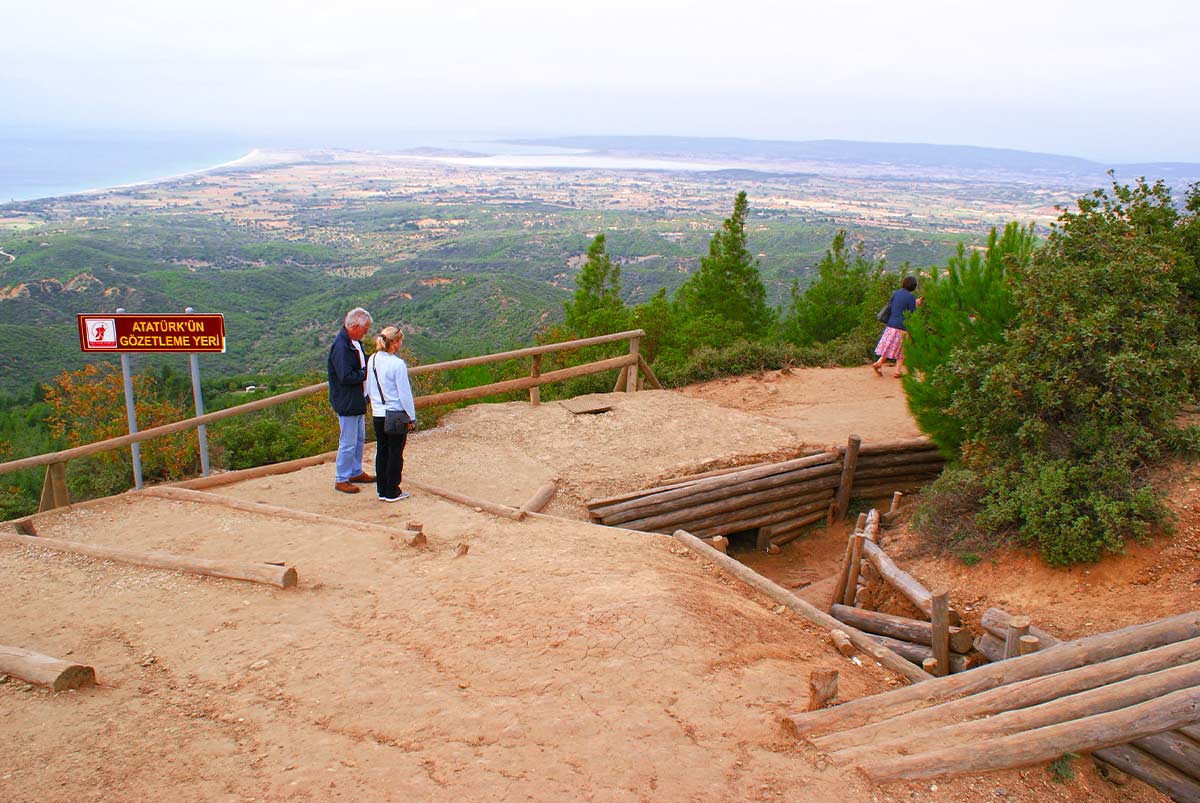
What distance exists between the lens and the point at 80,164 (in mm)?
180125

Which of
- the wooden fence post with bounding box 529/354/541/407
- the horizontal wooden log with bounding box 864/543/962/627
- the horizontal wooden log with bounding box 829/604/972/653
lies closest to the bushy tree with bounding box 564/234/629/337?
the wooden fence post with bounding box 529/354/541/407

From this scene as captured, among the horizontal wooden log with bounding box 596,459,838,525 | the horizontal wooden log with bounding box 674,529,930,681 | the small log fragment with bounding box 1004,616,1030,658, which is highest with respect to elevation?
the small log fragment with bounding box 1004,616,1030,658

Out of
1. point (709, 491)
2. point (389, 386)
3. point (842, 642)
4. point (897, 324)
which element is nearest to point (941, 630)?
point (842, 642)

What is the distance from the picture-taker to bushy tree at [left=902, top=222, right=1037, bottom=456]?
8086 millimetres

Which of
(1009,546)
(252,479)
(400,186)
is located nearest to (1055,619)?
(1009,546)

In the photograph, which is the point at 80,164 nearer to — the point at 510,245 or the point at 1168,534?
the point at 510,245

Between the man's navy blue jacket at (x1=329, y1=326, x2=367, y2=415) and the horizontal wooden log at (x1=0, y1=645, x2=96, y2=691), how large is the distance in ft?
11.8

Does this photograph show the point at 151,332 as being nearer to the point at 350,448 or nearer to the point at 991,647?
the point at 350,448

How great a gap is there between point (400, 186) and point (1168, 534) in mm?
145453

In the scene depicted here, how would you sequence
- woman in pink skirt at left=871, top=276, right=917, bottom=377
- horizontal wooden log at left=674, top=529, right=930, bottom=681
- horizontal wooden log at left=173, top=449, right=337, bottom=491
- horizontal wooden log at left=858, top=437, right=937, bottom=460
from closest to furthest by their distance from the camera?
horizontal wooden log at left=674, top=529, right=930, bottom=681
horizontal wooden log at left=173, top=449, right=337, bottom=491
horizontal wooden log at left=858, top=437, right=937, bottom=460
woman in pink skirt at left=871, top=276, right=917, bottom=377

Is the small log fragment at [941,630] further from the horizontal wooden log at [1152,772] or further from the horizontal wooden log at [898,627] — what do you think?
the horizontal wooden log at [1152,772]

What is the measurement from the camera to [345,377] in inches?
293

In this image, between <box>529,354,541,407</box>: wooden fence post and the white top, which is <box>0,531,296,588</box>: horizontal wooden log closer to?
the white top

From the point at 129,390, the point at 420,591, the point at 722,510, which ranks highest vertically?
the point at 129,390
